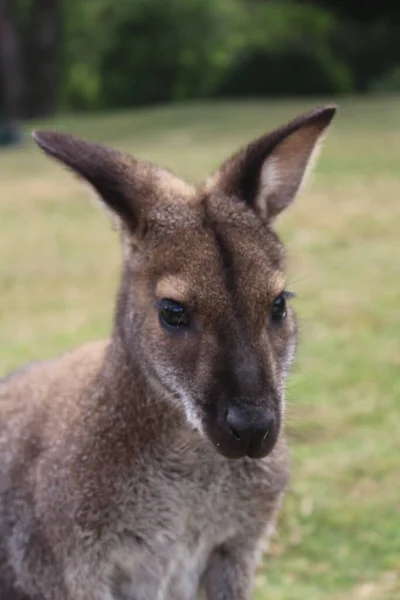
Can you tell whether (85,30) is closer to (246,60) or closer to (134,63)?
(134,63)

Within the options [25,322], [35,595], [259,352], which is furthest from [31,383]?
[25,322]

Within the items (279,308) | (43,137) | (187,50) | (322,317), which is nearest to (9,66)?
(187,50)

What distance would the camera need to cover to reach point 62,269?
962cm

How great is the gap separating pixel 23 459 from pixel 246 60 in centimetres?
2313

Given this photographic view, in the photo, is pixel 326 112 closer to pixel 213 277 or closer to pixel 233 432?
pixel 213 277

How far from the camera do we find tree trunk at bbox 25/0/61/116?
2605cm

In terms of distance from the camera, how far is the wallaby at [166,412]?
2.82m

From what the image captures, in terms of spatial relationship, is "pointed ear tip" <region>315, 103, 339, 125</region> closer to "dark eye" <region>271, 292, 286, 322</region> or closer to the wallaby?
the wallaby

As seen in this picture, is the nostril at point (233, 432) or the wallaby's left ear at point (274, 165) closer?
the nostril at point (233, 432)

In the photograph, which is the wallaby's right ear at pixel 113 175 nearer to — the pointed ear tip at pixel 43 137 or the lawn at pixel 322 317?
the pointed ear tip at pixel 43 137

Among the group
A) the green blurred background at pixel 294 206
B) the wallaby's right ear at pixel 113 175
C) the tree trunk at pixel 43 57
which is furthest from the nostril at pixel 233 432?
the tree trunk at pixel 43 57

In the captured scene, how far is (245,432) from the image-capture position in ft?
8.75

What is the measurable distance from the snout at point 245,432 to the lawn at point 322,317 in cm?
89

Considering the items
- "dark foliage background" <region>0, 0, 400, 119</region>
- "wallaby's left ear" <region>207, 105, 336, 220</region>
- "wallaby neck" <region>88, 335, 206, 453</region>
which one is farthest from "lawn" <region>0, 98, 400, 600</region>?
"dark foliage background" <region>0, 0, 400, 119</region>
